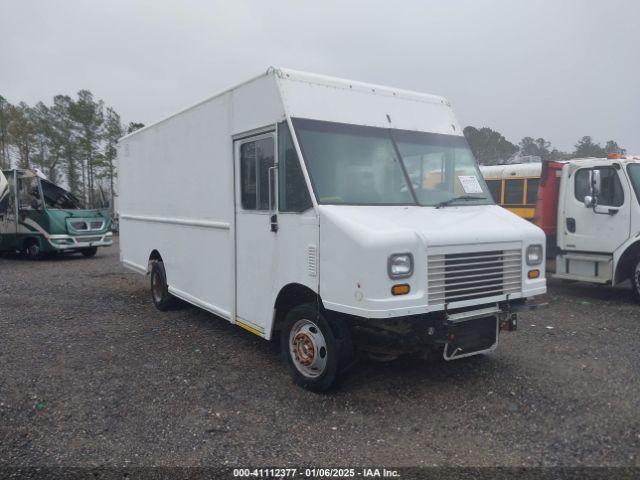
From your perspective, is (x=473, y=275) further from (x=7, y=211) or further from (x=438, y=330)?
(x=7, y=211)

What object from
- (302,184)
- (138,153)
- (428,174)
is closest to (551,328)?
(428,174)

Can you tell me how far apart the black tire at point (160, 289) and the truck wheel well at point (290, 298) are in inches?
122

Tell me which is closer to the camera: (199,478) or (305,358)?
(199,478)

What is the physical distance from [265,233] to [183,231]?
2242 mm

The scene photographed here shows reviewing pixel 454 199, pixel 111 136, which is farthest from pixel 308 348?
pixel 111 136

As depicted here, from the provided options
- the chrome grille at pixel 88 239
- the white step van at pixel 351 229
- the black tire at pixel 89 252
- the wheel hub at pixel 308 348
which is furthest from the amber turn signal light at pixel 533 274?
the black tire at pixel 89 252

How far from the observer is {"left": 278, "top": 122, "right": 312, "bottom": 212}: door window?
14.2 ft

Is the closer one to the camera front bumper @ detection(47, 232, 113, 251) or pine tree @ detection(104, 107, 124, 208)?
front bumper @ detection(47, 232, 113, 251)

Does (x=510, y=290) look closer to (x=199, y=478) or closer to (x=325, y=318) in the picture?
(x=325, y=318)

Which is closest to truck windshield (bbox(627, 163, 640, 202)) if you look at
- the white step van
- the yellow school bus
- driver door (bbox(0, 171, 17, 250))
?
the yellow school bus

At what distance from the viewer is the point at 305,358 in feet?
14.8

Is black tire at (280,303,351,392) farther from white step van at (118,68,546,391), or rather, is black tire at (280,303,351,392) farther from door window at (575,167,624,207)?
door window at (575,167,624,207)

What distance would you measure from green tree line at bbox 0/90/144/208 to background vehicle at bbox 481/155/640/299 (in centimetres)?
3431

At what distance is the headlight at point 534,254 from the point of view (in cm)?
458
